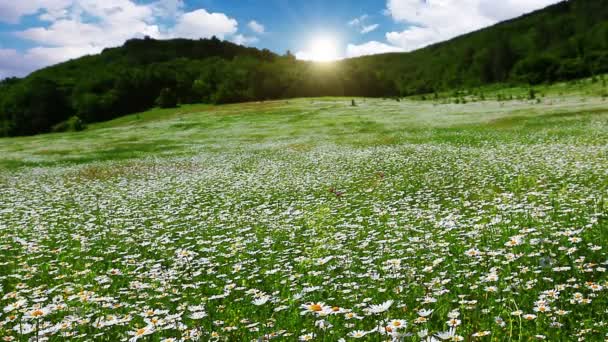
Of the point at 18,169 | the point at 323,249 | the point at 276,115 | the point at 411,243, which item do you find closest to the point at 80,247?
the point at 323,249

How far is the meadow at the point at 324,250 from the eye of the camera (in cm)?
580

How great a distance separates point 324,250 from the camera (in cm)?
925

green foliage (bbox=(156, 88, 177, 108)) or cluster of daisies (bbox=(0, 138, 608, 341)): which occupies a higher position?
green foliage (bbox=(156, 88, 177, 108))

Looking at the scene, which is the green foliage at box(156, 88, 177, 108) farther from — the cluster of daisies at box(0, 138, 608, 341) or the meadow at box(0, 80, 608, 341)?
the cluster of daisies at box(0, 138, 608, 341)

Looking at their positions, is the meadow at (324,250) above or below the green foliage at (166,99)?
below

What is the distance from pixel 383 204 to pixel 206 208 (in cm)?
620

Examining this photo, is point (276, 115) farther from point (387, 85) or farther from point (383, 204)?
point (387, 85)

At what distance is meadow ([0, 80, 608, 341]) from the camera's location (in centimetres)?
580

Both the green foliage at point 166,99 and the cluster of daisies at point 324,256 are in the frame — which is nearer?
the cluster of daisies at point 324,256

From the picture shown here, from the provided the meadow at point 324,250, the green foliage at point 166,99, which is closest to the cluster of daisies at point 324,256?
the meadow at point 324,250

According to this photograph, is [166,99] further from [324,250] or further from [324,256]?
[324,256]

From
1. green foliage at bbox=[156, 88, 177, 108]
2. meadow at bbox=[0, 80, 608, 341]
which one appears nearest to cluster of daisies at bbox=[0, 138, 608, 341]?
meadow at bbox=[0, 80, 608, 341]

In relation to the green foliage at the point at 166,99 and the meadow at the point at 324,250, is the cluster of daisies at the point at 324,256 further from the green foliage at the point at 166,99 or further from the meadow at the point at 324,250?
the green foliage at the point at 166,99

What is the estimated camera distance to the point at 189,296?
738cm
